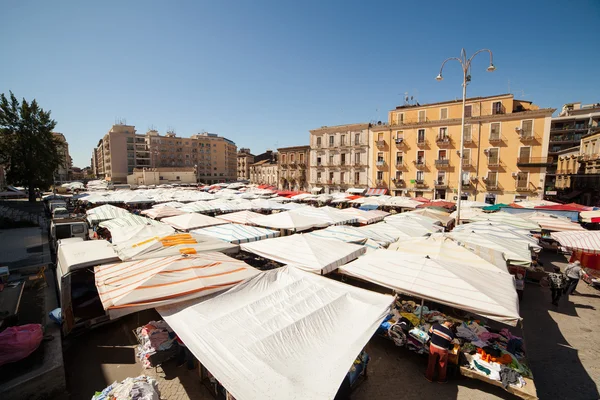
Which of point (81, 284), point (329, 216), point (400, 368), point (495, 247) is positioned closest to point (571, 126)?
point (495, 247)

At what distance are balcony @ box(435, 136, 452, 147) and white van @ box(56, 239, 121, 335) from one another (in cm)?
3549

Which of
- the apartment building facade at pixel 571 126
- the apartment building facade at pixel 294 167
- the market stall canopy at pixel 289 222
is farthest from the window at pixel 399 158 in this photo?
the apartment building facade at pixel 571 126

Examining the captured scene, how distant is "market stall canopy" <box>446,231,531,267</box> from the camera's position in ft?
25.2

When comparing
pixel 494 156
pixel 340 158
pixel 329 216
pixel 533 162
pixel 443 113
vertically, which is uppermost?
pixel 443 113

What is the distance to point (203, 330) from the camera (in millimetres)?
3990

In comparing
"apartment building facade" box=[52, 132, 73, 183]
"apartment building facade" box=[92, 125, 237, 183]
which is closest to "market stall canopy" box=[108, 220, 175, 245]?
"apartment building facade" box=[52, 132, 73, 183]

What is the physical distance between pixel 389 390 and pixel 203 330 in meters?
3.57

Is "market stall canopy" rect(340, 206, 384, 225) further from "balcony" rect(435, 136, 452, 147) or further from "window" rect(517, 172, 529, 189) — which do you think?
"window" rect(517, 172, 529, 189)

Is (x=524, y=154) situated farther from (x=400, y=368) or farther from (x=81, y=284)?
(x=81, y=284)

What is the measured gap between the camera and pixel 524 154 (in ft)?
94.6

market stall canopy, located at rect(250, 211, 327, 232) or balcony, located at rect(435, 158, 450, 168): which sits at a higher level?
balcony, located at rect(435, 158, 450, 168)

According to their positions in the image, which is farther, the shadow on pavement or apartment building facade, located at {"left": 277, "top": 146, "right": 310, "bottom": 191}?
apartment building facade, located at {"left": 277, "top": 146, "right": 310, "bottom": 191}

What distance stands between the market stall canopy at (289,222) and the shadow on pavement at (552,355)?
766 centimetres

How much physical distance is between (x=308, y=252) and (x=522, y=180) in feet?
108
